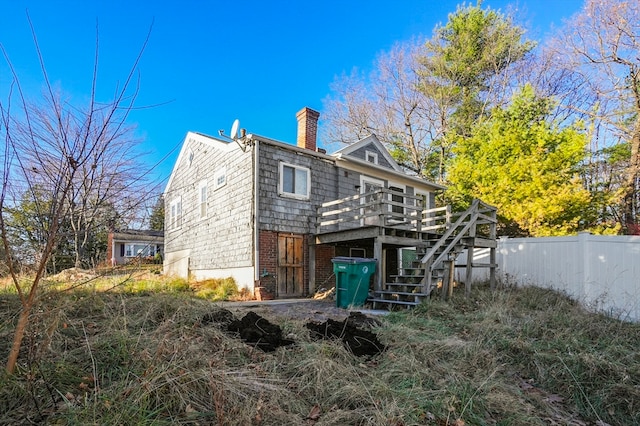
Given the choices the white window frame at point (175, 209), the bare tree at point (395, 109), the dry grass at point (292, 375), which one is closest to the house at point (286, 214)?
the white window frame at point (175, 209)

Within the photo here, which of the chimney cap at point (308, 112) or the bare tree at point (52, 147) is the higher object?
the chimney cap at point (308, 112)

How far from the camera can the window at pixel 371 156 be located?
14.7 meters

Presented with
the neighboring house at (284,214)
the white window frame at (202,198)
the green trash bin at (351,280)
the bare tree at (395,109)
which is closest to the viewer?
the green trash bin at (351,280)

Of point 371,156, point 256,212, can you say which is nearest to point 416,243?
point 256,212

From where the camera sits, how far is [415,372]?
3.53 meters

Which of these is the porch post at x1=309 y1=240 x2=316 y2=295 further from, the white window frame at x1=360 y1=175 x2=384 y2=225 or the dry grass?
the dry grass

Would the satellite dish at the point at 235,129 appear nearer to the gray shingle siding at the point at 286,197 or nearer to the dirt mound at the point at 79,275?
the gray shingle siding at the point at 286,197

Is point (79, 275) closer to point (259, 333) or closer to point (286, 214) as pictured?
A: point (259, 333)

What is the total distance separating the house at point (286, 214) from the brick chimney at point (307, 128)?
0.11 feet

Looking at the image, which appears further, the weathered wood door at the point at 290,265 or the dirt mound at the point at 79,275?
the weathered wood door at the point at 290,265

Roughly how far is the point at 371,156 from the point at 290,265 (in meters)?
6.49

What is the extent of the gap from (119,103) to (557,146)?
15566 mm

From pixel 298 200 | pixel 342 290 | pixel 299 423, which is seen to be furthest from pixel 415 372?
pixel 298 200

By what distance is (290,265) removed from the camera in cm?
1074
